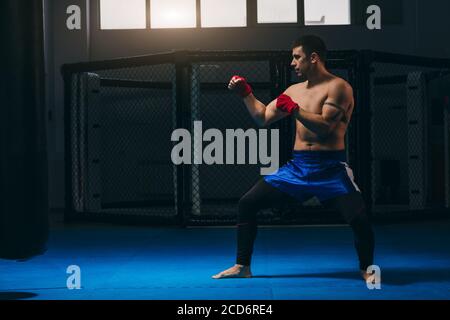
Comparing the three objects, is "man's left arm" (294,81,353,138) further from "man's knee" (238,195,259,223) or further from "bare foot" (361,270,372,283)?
"bare foot" (361,270,372,283)

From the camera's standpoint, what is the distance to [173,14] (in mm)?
14422

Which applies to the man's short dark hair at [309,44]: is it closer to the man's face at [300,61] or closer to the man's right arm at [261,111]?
the man's face at [300,61]

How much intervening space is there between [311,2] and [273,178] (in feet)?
29.9

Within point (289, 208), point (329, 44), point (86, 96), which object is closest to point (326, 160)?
point (289, 208)

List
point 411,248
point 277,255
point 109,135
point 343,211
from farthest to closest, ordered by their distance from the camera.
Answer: point 109,135
point 411,248
point 277,255
point 343,211

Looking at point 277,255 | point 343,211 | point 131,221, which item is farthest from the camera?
point 131,221

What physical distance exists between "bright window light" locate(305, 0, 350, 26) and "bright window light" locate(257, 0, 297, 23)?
0.85 feet

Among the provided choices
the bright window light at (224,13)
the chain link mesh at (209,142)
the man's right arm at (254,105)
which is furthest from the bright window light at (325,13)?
the man's right arm at (254,105)

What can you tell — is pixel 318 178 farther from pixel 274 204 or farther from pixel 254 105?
pixel 254 105

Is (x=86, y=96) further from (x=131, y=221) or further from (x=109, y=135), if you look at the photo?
(x=109, y=135)

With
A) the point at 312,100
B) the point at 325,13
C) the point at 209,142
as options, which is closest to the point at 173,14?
the point at 209,142

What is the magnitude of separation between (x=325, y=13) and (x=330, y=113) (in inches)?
360

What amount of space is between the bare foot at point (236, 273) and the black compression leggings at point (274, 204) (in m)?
0.04

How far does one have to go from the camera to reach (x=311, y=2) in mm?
14336
